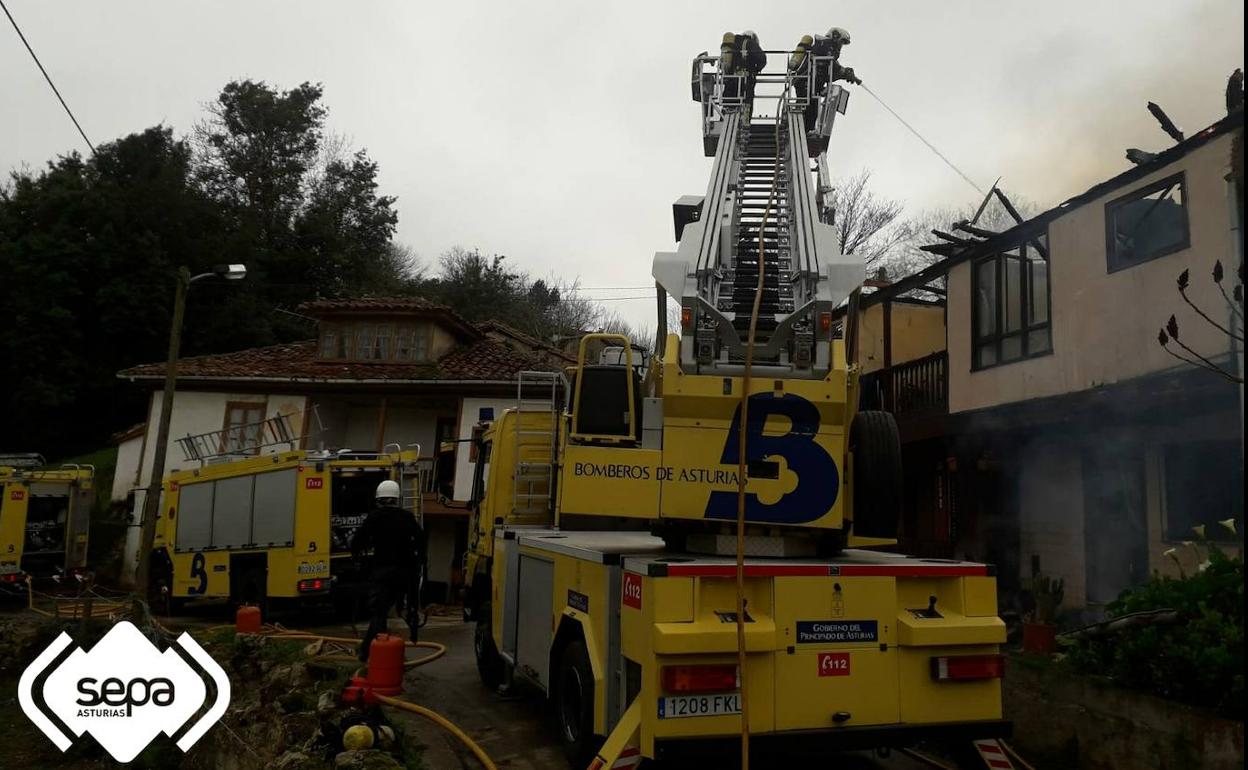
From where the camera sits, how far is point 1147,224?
10336 mm

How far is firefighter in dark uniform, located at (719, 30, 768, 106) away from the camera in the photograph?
8008mm

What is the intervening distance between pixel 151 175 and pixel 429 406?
74.2ft

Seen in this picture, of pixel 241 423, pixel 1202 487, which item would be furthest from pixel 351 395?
pixel 1202 487

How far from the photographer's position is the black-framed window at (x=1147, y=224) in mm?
9773

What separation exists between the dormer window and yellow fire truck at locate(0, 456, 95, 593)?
6676 mm

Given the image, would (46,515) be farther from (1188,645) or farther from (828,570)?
(1188,645)

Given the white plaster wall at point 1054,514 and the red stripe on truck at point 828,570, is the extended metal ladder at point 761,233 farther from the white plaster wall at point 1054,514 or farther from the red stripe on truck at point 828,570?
the white plaster wall at point 1054,514

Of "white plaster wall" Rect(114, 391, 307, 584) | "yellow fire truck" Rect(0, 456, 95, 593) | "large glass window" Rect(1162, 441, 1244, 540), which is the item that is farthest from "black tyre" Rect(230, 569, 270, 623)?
"large glass window" Rect(1162, 441, 1244, 540)

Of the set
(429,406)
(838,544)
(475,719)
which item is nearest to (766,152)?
(838,544)

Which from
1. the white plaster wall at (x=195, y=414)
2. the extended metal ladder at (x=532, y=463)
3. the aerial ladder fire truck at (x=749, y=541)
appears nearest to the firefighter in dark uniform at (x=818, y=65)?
the aerial ladder fire truck at (x=749, y=541)

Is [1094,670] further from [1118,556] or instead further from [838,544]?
[1118,556]

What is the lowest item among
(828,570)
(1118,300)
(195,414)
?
(828,570)

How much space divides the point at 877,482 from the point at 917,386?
9.78 m

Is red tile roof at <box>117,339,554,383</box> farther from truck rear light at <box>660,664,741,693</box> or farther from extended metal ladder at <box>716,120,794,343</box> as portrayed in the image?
truck rear light at <box>660,664,741,693</box>
